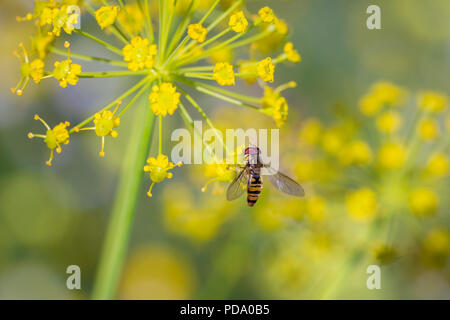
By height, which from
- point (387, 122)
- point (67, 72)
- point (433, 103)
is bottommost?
point (67, 72)

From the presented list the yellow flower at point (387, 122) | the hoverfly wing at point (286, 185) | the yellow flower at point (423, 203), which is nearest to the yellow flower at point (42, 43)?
the hoverfly wing at point (286, 185)

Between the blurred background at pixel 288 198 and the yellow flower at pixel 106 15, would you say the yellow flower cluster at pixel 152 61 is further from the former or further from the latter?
the blurred background at pixel 288 198

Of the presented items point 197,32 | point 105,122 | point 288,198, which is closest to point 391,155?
point 288,198

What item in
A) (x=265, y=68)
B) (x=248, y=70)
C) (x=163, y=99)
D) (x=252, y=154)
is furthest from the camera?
(x=252, y=154)

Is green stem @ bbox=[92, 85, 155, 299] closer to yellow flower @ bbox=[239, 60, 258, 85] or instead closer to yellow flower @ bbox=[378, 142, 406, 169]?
yellow flower @ bbox=[239, 60, 258, 85]

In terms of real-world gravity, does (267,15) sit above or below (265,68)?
above

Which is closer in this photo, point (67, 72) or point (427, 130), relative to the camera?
point (67, 72)

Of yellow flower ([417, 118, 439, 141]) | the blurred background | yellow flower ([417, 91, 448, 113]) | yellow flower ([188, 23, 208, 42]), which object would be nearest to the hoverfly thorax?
the blurred background

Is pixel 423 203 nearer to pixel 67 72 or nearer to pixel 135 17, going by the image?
pixel 135 17
